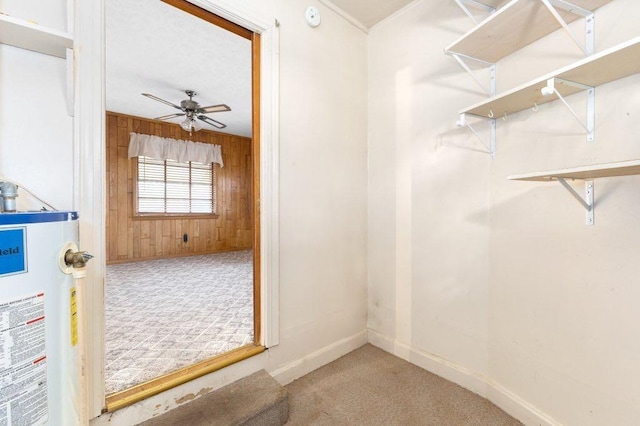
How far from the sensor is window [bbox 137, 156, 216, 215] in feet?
17.4

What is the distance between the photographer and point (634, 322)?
1115 millimetres

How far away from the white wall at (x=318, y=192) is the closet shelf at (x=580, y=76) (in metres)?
0.92

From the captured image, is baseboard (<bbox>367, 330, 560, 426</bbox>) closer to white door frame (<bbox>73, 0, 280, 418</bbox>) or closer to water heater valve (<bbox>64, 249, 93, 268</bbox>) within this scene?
white door frame (<bbox>73, 0, 280, 418</bbox>)

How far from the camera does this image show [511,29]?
1.36 metres

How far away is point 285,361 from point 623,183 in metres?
1.86

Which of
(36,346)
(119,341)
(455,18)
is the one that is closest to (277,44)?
(455,18)

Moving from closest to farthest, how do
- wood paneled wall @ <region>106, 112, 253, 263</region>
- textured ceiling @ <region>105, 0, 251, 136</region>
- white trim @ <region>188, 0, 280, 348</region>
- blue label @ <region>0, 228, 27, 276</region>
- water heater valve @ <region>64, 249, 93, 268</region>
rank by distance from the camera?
blue label @ <region>0, 228, 27, 276</region> → water heater valve @ <region>64, 249, 93, 268</region> → white trim @ <region>188, 0, 280, 348</region> → textured ceiling @ <region>105, 0, 251, 136</region> → wood paneled wall @ <region>106, 112, 253, 263</region>

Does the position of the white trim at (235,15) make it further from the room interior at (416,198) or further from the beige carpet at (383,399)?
the beige carpet at (383,399)

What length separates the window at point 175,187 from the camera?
5301mm

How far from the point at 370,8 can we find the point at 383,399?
255 centimetres

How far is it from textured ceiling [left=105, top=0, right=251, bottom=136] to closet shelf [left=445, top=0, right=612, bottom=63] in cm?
188

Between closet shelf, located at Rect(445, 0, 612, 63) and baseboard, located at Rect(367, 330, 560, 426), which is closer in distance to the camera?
closet shelf, located at Rect(445, 0, 612, 63)

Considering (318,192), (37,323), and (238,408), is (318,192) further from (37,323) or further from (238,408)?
(37,323)

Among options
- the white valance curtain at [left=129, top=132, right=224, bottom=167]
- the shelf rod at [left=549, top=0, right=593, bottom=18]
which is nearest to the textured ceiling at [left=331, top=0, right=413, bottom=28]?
the shelf rod at [left=549, top=0, right=593, bottom=18]
